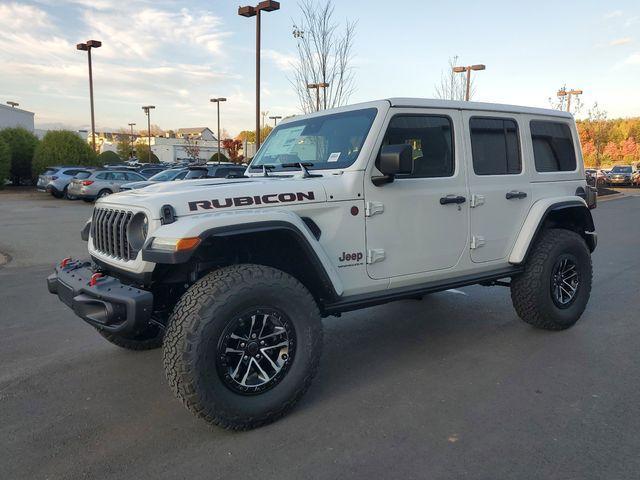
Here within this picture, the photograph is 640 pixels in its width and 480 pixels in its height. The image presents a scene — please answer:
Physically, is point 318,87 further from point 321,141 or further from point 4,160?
point 4,160

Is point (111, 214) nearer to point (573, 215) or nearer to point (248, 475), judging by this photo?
point (248, 475)

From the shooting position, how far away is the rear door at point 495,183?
4.22m

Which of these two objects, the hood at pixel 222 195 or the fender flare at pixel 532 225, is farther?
the fender flare at pixel 532 225

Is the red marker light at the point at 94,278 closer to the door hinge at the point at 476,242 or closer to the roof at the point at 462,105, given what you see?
the roof at the point at 462,105

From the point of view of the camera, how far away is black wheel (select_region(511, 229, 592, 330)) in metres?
4.62

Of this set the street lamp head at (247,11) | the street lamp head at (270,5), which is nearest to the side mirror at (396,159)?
the street lamp head at (270,5)

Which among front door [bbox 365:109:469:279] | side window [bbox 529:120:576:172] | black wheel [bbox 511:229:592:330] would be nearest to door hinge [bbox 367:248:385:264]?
front door [bbox 365:109:469:279]

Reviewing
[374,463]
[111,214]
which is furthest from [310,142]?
[374,463]

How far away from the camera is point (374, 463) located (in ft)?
9.02

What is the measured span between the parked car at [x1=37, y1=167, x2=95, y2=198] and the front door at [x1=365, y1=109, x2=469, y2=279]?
2148cm

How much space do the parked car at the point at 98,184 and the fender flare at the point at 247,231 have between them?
1988 centimetres

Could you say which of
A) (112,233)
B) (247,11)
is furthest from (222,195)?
(247,11)

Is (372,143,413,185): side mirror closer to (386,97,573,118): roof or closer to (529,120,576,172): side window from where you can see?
(386,97,573,118): roof

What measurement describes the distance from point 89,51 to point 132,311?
3177 cm
